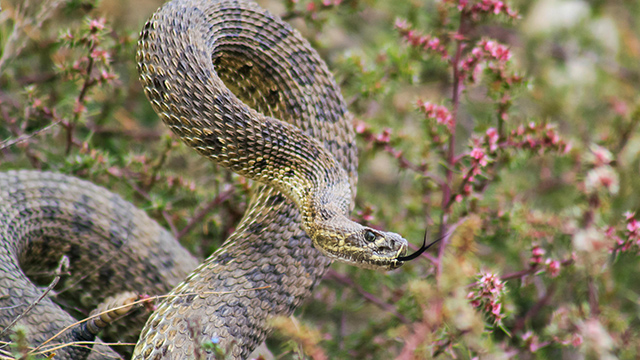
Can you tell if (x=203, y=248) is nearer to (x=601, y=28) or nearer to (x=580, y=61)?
(x=580, y=61)

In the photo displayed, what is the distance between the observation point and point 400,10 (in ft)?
24.1

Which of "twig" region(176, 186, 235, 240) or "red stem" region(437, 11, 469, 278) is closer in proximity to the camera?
"red stem" region(437, 11, 469, 278)

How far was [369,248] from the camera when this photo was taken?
3.39 metres

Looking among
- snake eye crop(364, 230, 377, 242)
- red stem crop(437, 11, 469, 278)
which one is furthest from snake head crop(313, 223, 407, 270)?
red stem crop(437, 11, 469, 278)

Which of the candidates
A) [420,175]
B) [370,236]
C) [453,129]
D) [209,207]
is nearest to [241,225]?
[209,207]

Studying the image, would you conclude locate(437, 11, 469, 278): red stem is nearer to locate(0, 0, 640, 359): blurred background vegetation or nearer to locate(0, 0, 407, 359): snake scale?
locate(0, 0, 640, 359): blurred background vegetation

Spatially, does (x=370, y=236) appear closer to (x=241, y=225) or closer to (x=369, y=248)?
(x=369, y=248)

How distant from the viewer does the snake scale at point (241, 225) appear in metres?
3.56

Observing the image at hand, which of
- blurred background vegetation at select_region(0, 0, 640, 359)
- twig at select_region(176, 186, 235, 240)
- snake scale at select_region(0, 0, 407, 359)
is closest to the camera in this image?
snake scale at select_region(0, 0, 407, 359)

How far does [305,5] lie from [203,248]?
7.87ft

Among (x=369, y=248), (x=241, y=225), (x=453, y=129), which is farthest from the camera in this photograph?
(x=453, y=129)

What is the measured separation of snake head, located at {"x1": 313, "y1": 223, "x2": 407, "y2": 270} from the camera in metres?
3.39

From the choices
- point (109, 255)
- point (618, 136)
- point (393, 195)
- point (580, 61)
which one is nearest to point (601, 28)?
point (580, 61)

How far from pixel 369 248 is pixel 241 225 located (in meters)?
1.11
